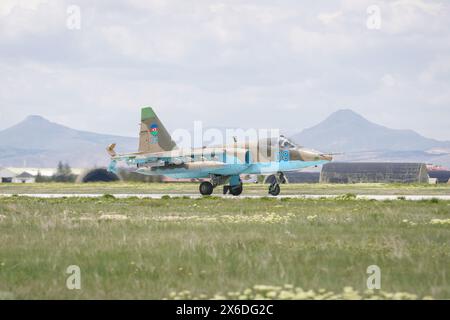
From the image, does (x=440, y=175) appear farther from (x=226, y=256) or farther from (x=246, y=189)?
(x=226, y=256)

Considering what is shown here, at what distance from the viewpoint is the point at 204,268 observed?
1323 centimetres

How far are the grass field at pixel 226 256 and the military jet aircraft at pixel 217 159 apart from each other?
1848 centimetres

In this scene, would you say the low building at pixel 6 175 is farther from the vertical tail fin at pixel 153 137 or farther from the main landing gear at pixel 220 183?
the main landing gear at pixel 220 183

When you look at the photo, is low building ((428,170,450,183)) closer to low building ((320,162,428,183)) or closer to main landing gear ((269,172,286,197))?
low building ((320,162,428,183))

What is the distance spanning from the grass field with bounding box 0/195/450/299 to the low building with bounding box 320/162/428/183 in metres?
118

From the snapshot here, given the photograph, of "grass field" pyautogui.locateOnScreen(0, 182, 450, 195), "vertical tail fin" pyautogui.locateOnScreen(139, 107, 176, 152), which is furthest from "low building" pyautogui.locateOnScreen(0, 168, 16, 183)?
"vertical tail fin" pyautogui.locateOnScreen(139, 107, 176, 152)

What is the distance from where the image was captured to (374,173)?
473ft

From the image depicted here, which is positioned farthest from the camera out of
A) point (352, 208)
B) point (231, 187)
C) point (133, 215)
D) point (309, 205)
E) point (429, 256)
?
point (231, 187)

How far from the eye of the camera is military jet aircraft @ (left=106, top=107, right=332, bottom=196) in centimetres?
4269

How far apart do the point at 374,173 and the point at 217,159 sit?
10441 centimetres
